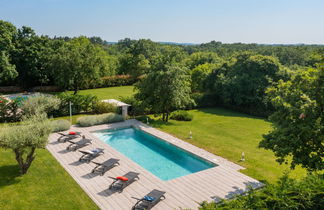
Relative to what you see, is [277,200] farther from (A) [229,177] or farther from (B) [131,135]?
(B) [131,135]

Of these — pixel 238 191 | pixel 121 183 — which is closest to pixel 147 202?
pixel 121 183

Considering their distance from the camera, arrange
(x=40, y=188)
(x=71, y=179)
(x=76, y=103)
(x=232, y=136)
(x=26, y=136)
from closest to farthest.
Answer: (x=26, y=136) → (x=40, y=188) → (x=71, y=179) → (x=232, y=136) → (x=76, y=103)

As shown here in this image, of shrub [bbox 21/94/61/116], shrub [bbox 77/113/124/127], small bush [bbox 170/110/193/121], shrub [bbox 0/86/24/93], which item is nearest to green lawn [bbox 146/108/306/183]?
small bush [bbox 170/110/193/121]

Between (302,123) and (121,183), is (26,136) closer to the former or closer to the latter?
(121,183)

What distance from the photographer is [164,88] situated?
20219 millimetres

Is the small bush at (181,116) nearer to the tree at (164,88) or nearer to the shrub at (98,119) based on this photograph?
the tree at (164,88)

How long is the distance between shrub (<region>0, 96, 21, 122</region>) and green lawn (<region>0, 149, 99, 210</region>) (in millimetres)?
7536

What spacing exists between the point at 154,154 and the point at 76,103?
32.2 feet

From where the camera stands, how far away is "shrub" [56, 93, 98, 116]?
2117cm

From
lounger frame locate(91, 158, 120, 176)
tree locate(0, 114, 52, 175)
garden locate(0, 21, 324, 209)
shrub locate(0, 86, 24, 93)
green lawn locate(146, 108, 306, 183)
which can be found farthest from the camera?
shrub locate(0, 86, 24, 93)

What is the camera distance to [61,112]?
834 inches

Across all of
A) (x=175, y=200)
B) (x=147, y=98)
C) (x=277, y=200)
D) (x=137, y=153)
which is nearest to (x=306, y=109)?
(x=277, y=200)

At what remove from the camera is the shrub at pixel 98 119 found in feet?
62.1

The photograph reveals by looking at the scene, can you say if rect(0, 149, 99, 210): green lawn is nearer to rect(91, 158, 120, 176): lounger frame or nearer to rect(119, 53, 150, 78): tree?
rect(91, 158, 120, 176): lounger frame
